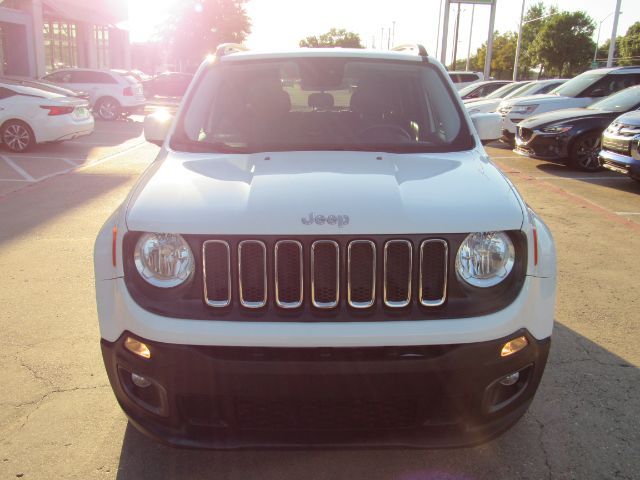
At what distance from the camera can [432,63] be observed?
4000mm

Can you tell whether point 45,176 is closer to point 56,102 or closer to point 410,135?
point 56,102

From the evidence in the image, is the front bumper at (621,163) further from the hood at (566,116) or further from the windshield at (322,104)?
the windshield at (322,104)

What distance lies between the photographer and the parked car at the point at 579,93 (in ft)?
43.5

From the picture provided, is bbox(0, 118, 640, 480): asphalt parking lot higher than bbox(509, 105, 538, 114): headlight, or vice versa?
bbox(509, 105, 538, 114): headlight

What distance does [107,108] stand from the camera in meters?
20.4

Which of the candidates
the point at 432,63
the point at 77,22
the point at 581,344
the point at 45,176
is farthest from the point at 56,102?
the point at 77,22

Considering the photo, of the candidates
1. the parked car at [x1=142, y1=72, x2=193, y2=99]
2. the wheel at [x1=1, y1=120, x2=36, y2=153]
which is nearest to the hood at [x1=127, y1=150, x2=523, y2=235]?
the wheel at [x1=1, y1=120, x2=36, y2=153]

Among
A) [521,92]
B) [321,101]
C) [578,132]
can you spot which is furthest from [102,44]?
[321,101]

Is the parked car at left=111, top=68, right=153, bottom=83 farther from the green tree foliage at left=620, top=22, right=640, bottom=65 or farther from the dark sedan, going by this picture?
the green tree foliage at left=620, top=22, right=640, bottom=65

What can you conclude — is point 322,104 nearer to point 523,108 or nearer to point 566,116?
point 566,116

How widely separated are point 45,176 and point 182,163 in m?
8.19

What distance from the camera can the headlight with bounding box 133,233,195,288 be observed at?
2.46 metres

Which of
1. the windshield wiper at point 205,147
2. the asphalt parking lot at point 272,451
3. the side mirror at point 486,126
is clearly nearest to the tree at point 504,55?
the asphalt parking lot at point 272,451

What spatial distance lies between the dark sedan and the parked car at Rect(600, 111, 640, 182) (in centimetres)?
156
